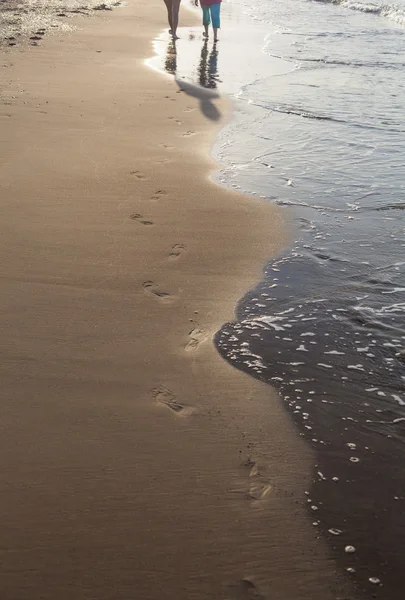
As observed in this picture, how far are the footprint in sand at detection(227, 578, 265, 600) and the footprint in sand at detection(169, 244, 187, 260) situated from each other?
8.09 ft

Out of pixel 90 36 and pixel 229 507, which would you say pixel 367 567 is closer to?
pixel 229 507

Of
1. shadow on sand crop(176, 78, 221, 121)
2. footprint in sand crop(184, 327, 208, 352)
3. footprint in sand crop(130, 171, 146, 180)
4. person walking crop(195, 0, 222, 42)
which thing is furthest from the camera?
person walking crop(195, 0, 222, 42)

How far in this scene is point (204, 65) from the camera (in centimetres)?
1110

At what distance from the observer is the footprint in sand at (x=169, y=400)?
3.00 m

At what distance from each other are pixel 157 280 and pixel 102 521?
1897mm

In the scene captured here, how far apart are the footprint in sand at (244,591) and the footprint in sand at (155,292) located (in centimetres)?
190

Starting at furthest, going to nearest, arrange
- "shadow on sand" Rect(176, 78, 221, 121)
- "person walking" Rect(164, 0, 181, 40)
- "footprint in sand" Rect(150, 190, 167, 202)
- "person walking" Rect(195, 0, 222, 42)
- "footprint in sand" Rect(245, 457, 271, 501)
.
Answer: "person walking" Rect(195, 0, 222, 42) → "person walking" Rect(164, 0, 181, 40) → "shadow on sand" Rect(176, 78, 221, 121) → "footprint in sand" Rect(150, 190, 167, 202) → "footprint in sand" Rect(245, 457, 271, 501)

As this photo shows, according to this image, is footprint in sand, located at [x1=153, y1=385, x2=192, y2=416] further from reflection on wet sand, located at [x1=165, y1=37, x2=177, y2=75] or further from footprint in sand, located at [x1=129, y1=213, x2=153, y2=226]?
reflection on wet sand, located at [x1=165, y1=37, x2=177, y2=75]

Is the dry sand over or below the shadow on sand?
over

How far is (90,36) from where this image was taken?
12781mm

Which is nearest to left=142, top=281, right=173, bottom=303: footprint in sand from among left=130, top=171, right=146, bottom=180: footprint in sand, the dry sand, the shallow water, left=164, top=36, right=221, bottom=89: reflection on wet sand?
the dry sand

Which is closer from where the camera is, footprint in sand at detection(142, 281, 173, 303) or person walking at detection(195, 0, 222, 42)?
footprint in sand at detection(142, 281, 173, 303)

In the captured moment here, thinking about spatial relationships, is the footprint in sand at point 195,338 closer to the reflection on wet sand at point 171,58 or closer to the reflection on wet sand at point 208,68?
the reflection on wet sand at point 208,68

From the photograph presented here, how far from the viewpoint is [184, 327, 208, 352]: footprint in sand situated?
11.4ft
